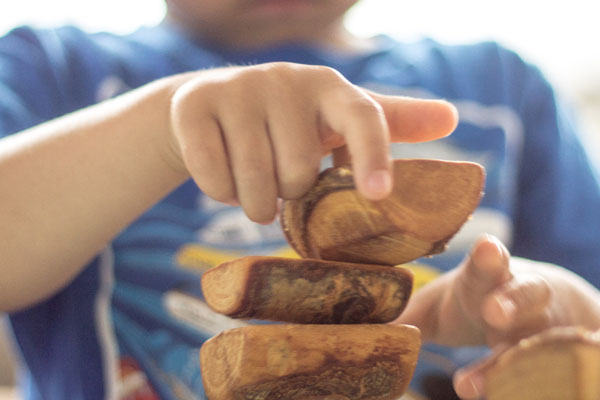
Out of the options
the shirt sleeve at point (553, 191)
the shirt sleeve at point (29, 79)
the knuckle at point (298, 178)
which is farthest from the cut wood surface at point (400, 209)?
the shirt sleeve at point (553, 191)

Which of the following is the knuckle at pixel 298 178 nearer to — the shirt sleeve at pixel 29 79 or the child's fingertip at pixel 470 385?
the child's fingertip at pixel 470 385

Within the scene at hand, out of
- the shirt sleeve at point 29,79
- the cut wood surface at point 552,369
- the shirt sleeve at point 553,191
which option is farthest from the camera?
the shirt sleeve at point 553,191

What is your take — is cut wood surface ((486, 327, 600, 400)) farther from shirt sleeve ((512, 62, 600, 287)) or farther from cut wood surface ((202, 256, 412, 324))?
shirt sleeve ((512, 62, 600, 287))

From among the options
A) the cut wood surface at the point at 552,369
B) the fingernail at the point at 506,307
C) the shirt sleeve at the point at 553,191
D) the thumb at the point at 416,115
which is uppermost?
the thumb at the point at 416,115

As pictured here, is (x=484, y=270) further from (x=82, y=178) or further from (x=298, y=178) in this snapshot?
(x=82, y=178)

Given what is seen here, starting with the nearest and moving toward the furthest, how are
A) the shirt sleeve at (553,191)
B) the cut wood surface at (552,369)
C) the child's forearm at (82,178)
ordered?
the cut wood surface at (552,369) < the child's forearm at (82,178) < the shirt sleeve at (553,191)

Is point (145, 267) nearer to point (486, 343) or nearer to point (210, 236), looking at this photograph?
point (210, 236)

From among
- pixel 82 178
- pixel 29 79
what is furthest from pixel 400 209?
pixel 29 79

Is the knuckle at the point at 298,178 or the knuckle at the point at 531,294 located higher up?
the knuckle at the point at 298,178
